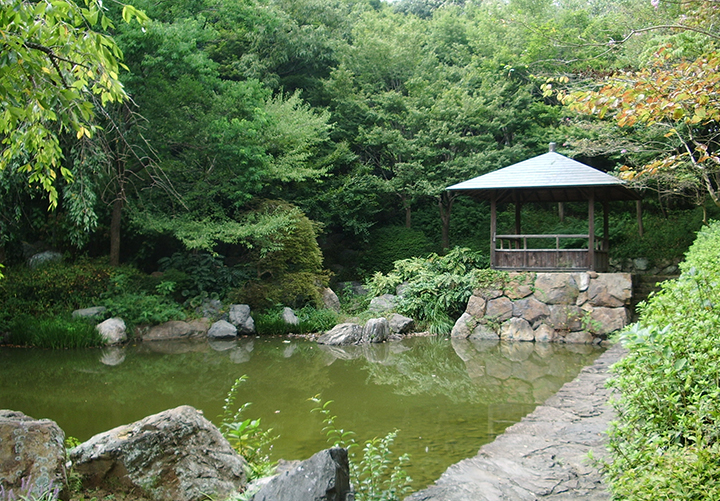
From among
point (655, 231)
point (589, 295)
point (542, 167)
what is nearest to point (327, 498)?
point (589, 295)

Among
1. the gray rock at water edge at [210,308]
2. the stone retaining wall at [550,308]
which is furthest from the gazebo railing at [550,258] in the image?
the gray rock at water edge at [210,308]

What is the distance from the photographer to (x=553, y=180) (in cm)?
1098

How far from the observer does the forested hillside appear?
10.5 metres

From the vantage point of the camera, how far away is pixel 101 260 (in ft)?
38.8

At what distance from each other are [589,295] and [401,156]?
7.53 meters

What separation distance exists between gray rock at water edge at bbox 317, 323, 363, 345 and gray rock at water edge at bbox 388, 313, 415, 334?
2.72 ft

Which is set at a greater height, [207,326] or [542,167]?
[542,167]

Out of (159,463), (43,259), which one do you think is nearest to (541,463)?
(159,463)

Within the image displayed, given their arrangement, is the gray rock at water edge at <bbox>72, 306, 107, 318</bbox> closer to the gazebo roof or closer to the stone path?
the gazebo roof

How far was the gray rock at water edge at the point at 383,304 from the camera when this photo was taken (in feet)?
38.8

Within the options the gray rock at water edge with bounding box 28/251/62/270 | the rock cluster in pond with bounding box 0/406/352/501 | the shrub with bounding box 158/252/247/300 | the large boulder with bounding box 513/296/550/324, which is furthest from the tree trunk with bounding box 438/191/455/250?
the rock cluster in pond with bounding box 0/406/352/501

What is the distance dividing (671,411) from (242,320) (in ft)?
33.1

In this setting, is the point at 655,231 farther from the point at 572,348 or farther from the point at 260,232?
the point at 260,232

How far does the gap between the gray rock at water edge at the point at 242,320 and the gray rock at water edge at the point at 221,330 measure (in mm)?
209
